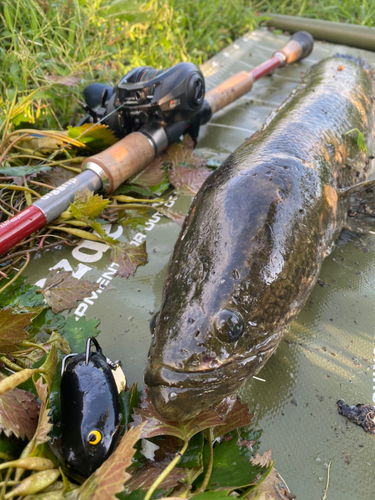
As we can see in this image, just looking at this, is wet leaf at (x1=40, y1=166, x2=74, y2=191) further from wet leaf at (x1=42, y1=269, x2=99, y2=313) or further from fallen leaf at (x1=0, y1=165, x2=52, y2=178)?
wet leaf at (x1=42, y1=269, x2=99, y2=313)

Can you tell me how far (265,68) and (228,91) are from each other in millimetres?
783

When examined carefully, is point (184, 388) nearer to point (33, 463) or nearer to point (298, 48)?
point (33, 463)

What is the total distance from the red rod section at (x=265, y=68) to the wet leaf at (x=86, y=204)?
2351mm

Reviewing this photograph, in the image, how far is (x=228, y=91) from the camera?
138 inches

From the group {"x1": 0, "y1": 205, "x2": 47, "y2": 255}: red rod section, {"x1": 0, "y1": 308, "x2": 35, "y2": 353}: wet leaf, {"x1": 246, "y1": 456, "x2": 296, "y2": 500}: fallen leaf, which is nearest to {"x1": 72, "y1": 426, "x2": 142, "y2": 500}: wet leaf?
{"x1": 246, "y1": 456, "x2": 296, "y2": 500}: fallen leaf

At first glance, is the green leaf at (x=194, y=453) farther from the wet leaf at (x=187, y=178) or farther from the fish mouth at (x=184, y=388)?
the wet leaf at (x=187, y=178)

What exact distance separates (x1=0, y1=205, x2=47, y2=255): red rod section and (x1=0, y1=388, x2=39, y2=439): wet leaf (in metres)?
0.89

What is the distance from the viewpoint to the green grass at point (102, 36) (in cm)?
335

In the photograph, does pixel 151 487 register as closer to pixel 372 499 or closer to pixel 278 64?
pixel 372 499

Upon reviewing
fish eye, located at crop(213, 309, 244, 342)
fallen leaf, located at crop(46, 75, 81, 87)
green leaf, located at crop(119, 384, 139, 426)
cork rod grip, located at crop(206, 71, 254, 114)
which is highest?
fallen leaf, located at crop(46, 75, 81, 87)

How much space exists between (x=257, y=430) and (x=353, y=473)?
15.0 inches

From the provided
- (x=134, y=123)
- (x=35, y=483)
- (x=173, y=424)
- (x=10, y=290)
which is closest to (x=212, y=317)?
(x=173, y=424)

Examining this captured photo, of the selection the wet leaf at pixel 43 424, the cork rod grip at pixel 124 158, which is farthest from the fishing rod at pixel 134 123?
the wet leaf at pixel 43 424

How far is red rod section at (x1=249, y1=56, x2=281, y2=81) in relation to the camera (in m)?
3.90
